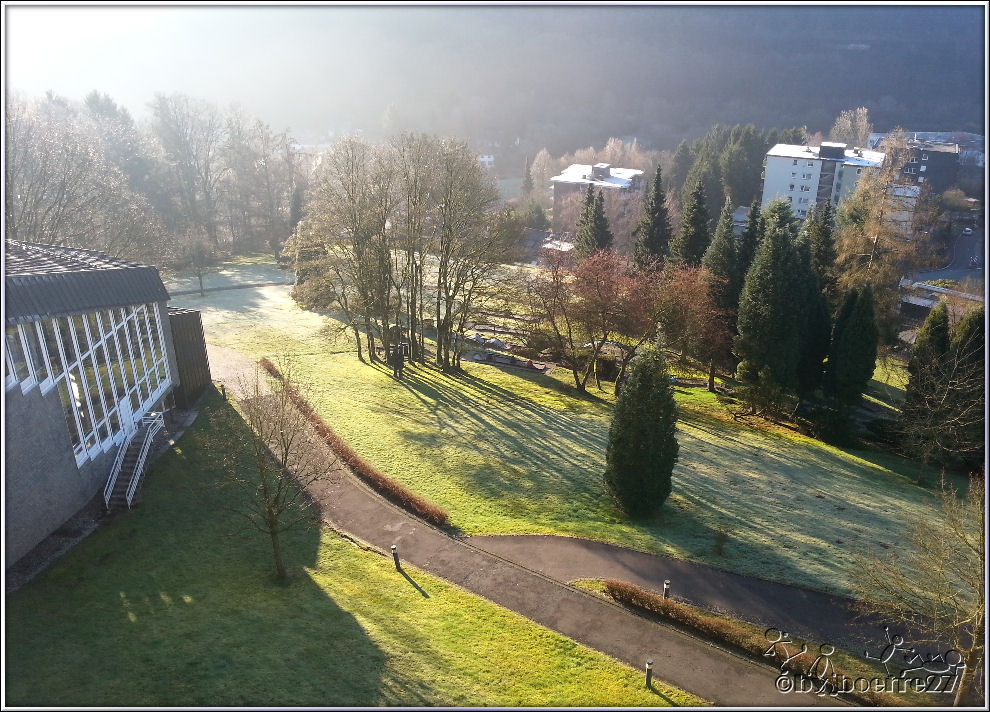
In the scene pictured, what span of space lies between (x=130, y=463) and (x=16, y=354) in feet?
17.0

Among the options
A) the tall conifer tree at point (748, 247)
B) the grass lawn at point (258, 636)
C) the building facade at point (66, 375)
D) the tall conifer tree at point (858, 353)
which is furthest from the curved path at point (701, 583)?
the tall conifer tree at point (748, 247)

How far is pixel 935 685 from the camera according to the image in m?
13.2

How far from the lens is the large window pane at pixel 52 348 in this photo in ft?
51.2

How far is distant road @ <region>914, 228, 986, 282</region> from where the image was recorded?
5406cm

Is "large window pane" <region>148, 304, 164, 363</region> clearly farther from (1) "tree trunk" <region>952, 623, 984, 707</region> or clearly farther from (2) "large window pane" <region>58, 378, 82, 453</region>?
(1) "tree trunk" <region>952, 623, 984, 707</region>

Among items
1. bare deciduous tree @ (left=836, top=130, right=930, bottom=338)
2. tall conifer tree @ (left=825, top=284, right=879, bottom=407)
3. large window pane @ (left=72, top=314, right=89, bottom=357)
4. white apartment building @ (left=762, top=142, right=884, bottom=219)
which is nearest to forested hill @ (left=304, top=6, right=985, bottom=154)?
white apartment building @ (left=762, top=142, right=884, bottom=219)

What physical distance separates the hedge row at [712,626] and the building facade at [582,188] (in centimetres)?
5907

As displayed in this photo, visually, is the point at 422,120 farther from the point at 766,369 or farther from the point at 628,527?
the point at 628,527

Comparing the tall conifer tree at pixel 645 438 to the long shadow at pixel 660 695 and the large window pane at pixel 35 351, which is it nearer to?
the long shadow at pixel 660 695

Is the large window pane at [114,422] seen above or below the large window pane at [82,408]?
below

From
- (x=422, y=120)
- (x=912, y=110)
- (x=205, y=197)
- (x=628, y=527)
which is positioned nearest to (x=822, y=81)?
(x=912, y=110)

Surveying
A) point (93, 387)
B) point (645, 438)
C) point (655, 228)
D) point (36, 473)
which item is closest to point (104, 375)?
point (93, 387)

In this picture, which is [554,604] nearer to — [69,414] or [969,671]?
[969,671]

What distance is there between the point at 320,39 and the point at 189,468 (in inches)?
5351
